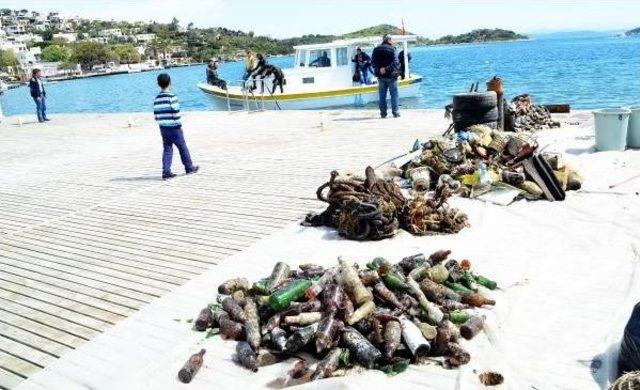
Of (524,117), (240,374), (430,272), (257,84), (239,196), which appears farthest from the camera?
(257,84)

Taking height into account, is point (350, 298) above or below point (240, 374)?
above

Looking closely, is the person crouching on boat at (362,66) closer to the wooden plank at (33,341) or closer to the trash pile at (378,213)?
the trash pile at (378,213)

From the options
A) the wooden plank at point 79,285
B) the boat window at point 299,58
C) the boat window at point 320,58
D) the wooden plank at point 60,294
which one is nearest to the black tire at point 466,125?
the wooden plank at point 79,285

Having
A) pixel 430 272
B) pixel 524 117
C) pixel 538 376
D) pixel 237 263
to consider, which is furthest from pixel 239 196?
pixel 524 117

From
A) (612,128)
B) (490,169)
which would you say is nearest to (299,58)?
(612,128)

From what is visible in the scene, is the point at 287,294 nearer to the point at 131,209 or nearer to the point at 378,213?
the point at 378,213

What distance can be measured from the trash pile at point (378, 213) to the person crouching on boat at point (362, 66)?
16605mm

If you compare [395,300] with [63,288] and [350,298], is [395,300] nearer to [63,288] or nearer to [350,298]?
[350,298]

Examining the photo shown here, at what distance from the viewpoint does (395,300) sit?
13.5 feet

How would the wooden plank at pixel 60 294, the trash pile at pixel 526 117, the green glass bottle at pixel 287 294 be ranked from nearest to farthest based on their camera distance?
the green glass bottle at pixel 287 294 < the wooden plank at pixel 60 294 < the trash pile at pixel 526 117

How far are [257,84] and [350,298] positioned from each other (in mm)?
18054

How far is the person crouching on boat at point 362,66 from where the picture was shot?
22.2 meters

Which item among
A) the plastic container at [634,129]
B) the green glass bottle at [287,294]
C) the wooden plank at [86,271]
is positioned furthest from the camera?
the plastic container at [634,129]

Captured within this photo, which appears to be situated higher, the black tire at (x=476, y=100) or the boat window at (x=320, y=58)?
the boat window at (x=320, y=58)
